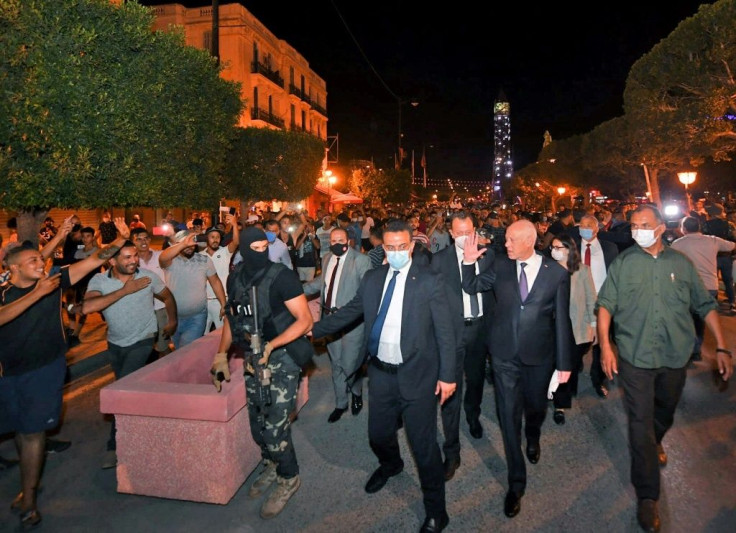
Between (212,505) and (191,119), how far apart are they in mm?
6970

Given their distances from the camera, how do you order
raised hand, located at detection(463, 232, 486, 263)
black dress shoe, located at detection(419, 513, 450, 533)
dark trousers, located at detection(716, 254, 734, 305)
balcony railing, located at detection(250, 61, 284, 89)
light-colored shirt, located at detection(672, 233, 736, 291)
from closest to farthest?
black dress shoe, located at detection(419, 513, 450, 533) → raised hand, located at detection(463, 232, 486, 263) → light-colored shirt, located at detection(672, 233, 736, 291) → dark trousers, located at detection(716, 254, 734, 305) → balcony railing, located at detection(250, 61, 284, 89)

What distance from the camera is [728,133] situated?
19516mm

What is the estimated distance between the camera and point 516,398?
4.13 metres

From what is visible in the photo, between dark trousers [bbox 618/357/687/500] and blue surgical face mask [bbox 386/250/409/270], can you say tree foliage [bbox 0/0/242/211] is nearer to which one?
blue surgical face mask [bbox 386/250/409/270]

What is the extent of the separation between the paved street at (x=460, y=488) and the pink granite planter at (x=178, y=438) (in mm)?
117

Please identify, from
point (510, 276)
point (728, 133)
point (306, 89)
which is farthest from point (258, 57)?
point (510, 276)

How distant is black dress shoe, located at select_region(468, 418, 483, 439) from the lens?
208 inches

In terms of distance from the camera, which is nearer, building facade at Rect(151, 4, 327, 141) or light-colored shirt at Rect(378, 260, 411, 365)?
light-colored shirt at Rect(378, 260, 411, 365)

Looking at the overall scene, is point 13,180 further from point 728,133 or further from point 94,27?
point 728,133

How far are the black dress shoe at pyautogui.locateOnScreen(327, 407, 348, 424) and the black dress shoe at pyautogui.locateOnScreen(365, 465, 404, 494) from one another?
136cm

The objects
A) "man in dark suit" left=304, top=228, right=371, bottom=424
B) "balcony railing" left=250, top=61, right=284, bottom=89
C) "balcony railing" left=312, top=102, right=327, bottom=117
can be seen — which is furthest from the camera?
"balcony railing" left=312, top=102, right=327, bottom=117

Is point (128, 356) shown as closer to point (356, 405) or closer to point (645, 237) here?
point (356, 405)

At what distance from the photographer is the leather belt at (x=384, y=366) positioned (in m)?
3.74

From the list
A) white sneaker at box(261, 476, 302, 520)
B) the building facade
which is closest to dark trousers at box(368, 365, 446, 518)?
white sneaker at box(261, 476, 302, 520)
